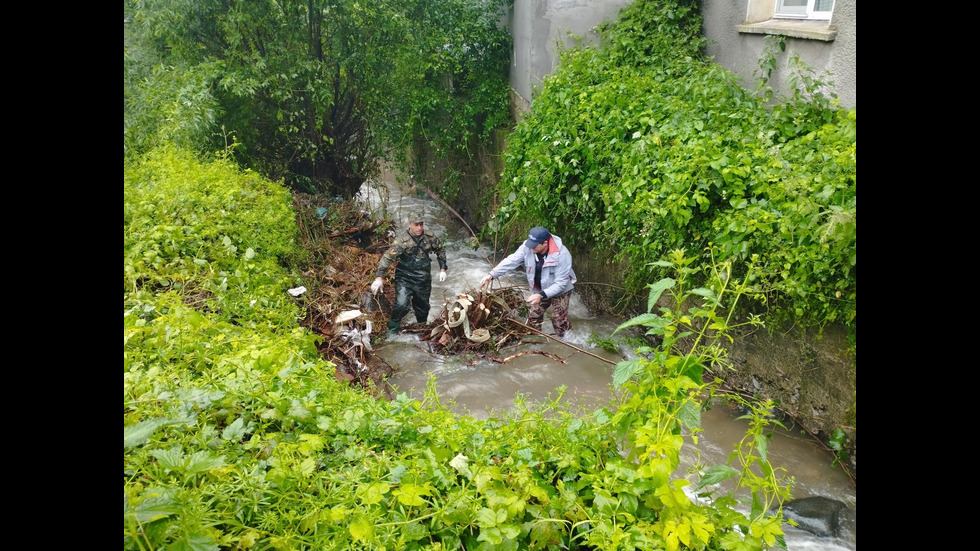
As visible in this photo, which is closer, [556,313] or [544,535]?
[544,535]

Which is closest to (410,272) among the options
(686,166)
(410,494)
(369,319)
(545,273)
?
(369,319)

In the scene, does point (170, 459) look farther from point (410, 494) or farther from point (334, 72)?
point (334, 72)

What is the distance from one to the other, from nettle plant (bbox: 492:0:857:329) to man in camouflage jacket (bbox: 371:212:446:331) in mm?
1632

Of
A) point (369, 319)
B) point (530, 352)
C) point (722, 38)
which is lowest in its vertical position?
point (530, 352)

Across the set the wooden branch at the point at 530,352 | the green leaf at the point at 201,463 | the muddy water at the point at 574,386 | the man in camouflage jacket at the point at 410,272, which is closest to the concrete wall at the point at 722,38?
the muddy water at the point at 574,386

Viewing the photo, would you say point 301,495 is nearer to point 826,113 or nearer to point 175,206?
point 175,206

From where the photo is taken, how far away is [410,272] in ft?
25.9

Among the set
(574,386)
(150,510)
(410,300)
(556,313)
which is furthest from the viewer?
(410,300)

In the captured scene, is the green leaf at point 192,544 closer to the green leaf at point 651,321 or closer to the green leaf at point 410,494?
the green leaf at point 410,494

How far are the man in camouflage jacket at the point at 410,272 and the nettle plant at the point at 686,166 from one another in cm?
163

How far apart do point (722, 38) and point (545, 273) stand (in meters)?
4.86

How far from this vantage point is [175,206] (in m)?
6.70

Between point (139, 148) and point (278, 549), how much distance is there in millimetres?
9188

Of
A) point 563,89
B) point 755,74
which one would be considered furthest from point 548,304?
point 755,74
